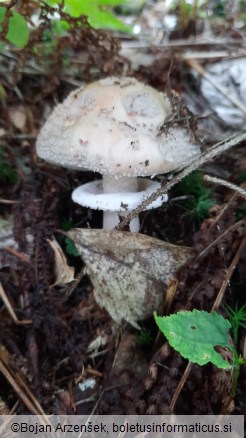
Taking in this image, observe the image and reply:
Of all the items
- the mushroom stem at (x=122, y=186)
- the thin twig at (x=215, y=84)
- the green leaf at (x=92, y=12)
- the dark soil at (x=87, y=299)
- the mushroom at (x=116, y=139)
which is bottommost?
the dark soil at (x=87, y=299)

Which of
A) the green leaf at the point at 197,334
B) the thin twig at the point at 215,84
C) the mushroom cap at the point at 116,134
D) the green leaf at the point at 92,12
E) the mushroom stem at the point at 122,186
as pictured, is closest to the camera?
the green leaf at the point at 197,334

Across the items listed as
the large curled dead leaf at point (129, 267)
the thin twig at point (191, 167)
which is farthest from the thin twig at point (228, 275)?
the thin twig at point (191, 167)

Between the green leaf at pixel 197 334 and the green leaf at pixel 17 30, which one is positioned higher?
the green leaf at pixel 17 30

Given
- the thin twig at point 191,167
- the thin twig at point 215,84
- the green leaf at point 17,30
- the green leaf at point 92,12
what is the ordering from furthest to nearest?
1. the thin twig at point 215,84
2. the green leaf at point 92,12
3. the green leaf at point 17,30
4. the thin twig at point 191,167

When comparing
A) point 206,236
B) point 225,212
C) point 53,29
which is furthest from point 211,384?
point 53,29

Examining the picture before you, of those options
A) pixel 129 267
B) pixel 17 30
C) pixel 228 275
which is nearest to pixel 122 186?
pixel 129 267

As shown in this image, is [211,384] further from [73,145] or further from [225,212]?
[73,145]

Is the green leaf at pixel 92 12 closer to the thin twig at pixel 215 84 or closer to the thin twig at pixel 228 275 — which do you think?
the thin twig at pixel 215 84

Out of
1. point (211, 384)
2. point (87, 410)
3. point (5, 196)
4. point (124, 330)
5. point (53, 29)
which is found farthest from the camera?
point (53, 29)
